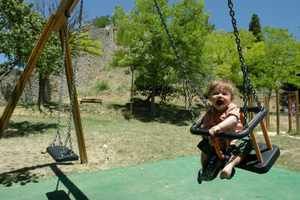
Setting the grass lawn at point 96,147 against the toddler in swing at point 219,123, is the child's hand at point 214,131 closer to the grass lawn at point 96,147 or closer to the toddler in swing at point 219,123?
the toddler in swing at point 219,123

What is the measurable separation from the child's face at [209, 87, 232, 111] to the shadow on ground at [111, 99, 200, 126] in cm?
1370

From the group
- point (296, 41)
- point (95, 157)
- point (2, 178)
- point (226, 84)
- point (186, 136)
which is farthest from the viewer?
point (296, 41)

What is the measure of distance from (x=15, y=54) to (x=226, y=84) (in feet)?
27.4

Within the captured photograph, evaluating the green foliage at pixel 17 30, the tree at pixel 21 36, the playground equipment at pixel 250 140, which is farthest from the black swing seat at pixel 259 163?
the green foliage at pixel 17 30

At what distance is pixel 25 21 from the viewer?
10578 mm

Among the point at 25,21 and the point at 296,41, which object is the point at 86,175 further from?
the point at 296,41

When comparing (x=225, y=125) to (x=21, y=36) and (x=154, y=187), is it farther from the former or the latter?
(x=21, y=36)

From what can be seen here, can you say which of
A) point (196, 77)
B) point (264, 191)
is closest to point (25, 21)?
point (264, 191)

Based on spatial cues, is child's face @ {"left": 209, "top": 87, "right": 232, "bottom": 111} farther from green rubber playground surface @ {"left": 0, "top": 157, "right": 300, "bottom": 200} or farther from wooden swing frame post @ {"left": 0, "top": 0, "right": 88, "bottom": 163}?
wooden swing frame post @ {"left": 0, "top": 0, "right": 88, "bottom": 163}

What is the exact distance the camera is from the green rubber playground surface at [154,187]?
5.93 m

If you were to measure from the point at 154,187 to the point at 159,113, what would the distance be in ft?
43.2

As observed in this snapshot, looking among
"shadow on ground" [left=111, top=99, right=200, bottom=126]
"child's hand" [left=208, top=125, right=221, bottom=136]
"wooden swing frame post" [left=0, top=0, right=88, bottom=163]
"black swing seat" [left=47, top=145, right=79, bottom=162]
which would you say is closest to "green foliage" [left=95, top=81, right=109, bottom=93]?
"shadow on ground" [left=111, top=99, right=200, bottom=126]

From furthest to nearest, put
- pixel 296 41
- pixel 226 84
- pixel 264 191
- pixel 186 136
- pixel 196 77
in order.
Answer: pixel 296 41
pixel 196 77
pixel 186 136
pixel 264 191
pixel 226 84

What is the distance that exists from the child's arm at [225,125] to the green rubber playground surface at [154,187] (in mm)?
2807
